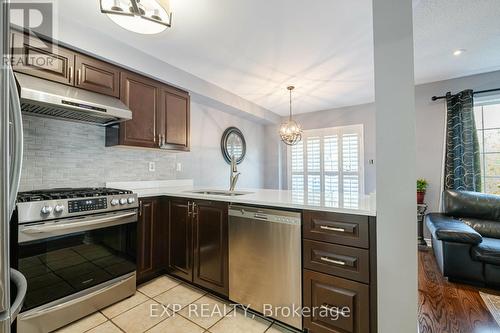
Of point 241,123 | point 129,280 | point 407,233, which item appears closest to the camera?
point 407,233

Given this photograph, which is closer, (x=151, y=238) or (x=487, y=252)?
(x=487, y=252)

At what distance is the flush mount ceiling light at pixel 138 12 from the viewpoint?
135 centimetres

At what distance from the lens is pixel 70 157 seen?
7.18 ft

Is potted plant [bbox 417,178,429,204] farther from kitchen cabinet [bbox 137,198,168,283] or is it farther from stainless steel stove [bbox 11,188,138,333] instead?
stainless steel stove [bbox 11,188,138,333]

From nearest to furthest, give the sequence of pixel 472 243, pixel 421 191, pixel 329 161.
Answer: pixel 472 243 → pixel 421 191 → pixel 329 161

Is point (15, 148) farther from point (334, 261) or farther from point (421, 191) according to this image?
point (421, 191)

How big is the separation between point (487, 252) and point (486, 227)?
0.63 m

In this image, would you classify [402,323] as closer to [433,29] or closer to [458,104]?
[433,29]

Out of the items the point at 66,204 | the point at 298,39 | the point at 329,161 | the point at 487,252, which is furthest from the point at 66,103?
the point at 329,161

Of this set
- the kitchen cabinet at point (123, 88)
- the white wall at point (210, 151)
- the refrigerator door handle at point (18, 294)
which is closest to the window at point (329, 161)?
the white wall at point (210, 151)

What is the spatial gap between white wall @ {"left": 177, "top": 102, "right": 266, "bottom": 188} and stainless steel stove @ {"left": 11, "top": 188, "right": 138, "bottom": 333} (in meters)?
1.43

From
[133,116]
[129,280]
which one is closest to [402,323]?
[129,280]

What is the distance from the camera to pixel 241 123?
179 inches

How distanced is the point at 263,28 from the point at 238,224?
70.0 inches
